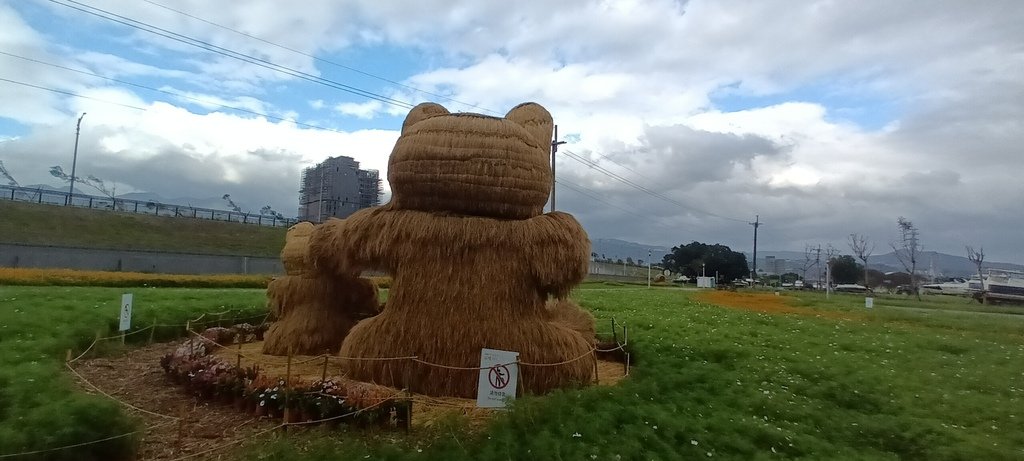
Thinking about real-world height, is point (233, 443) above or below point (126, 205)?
below

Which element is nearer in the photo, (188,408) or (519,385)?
(188,408)

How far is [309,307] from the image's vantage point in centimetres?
938

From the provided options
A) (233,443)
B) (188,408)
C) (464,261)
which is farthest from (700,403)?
(188,408)

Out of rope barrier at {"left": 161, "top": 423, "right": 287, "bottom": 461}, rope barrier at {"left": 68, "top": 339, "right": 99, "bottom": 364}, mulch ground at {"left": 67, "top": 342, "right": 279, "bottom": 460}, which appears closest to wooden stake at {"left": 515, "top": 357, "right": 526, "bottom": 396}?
rope barrier at {"left": 161, "top": 423, "right": 287, "bottom": 461}

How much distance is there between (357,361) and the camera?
7.20 m

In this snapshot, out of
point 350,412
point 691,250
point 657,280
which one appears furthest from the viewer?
point 691,250

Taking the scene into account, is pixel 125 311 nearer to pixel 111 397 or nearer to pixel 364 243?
pixel 111 397

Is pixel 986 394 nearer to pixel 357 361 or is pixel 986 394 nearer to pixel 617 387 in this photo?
pixel 617 387

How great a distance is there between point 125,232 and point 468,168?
99.7 feet

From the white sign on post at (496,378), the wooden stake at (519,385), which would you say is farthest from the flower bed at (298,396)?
the wooden stake at (519,385)

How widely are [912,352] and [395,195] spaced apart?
1072cm

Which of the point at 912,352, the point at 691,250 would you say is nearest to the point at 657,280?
the point at 691,250

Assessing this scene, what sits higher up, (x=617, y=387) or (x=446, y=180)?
(x=446, y=180)

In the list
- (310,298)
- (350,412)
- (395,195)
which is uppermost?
(395,195)
